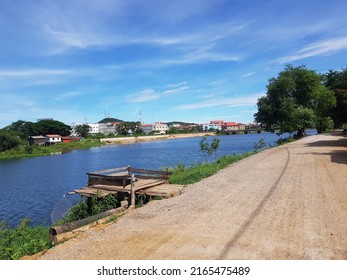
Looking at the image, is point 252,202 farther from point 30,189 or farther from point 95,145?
point 95,145

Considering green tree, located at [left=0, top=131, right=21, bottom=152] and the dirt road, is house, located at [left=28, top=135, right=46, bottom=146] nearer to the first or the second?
green tree, located at [left=0, top=131, right=21, bottom=152]

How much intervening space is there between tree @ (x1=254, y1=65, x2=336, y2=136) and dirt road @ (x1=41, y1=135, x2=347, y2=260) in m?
32.9

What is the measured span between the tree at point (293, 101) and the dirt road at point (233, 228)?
3287 cm

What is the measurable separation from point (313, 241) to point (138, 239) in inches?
137

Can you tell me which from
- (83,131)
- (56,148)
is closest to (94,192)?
(56,148)

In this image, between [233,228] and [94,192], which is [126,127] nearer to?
[94,192]

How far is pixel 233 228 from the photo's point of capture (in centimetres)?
678

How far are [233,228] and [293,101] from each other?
42.3 metres

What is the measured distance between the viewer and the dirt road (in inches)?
220

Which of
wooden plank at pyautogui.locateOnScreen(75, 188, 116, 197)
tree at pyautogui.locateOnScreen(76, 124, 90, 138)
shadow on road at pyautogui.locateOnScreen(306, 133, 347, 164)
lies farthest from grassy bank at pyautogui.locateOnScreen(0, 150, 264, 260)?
tree at pyautogui.locateOnScreen(76, 124, 90, 138)

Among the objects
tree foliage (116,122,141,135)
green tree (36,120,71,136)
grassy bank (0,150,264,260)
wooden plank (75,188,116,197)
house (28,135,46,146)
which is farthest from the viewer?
tree foliage (116,122,141,135)

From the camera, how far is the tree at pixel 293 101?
41.9 metres

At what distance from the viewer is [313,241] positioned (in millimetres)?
5793
